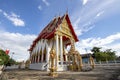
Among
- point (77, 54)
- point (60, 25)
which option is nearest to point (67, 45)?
point (60, 25)

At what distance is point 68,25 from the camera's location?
19.4m

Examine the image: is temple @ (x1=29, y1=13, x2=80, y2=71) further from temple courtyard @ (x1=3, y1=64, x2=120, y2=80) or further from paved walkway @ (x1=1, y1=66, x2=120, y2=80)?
paved walkway @ (x1=1, y1=66, x2=120, y2=80)

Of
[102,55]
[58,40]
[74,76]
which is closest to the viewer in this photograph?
[74,76]

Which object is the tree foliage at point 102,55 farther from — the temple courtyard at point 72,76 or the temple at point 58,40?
the temple courtyard at point 72,76

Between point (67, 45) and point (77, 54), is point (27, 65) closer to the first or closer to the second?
point (67, 45)

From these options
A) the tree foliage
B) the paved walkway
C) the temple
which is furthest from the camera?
the tree foliage

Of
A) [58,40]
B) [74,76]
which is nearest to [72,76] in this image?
[74,76]

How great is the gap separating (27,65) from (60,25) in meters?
13.3

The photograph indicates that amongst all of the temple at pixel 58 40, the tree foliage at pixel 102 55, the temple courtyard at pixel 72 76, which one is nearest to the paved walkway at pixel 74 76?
the temple courtyard at pixel 72 76

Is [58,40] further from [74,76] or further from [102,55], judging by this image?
[102,55]

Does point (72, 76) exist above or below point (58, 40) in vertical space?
below

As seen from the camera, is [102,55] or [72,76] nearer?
[72,76]

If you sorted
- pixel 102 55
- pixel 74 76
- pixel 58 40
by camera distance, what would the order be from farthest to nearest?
pixel 102 55, pixel 58 40, pixel 74 76

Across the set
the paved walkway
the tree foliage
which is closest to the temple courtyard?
the paved walkway
